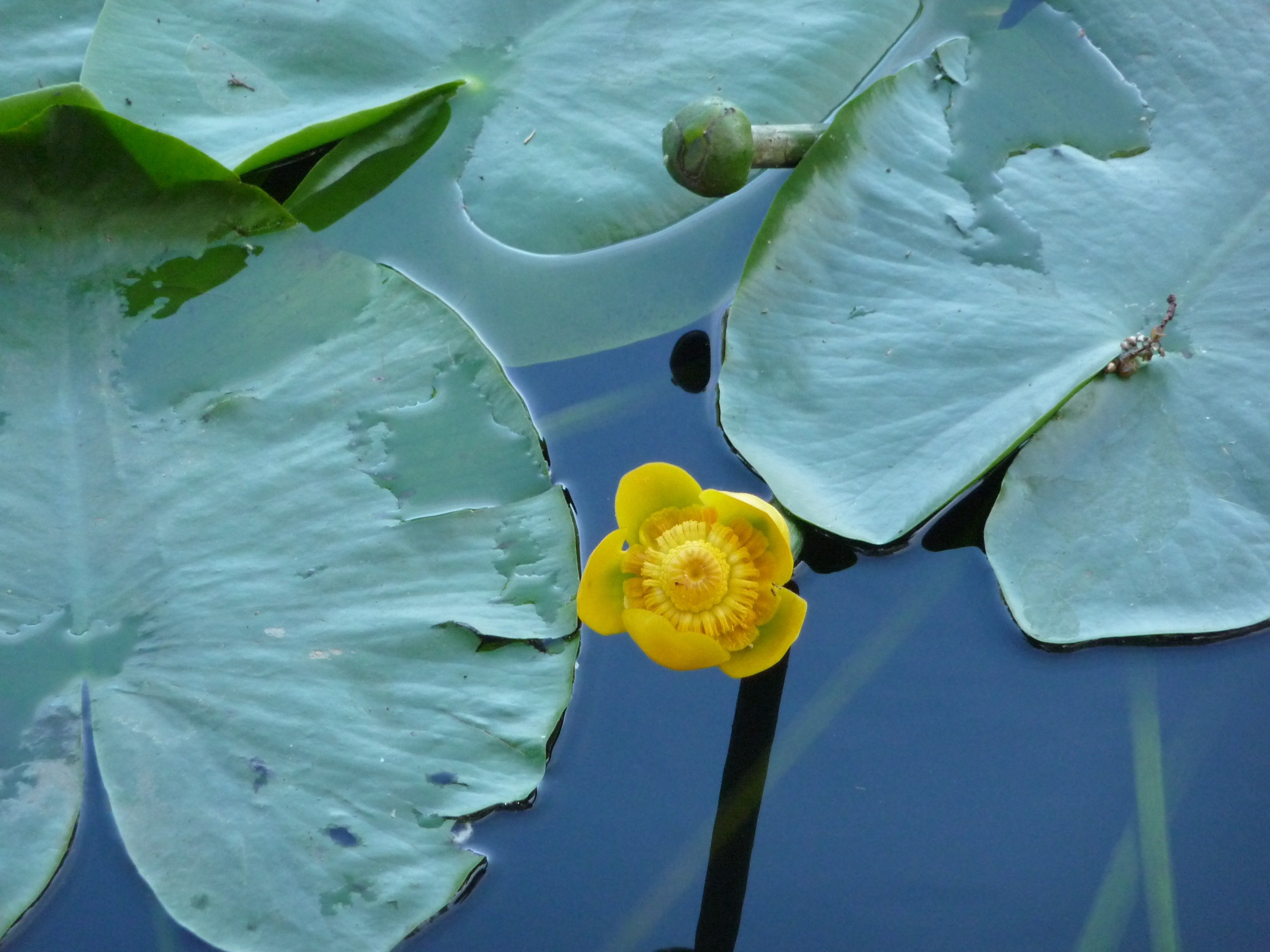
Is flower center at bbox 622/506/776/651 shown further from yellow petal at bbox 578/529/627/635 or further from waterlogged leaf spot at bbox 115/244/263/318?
waterlogged leaf spot at bbox 115/244/263/318

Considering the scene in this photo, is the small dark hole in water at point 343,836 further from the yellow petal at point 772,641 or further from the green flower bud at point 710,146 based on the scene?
the green flower bud at point 710,146

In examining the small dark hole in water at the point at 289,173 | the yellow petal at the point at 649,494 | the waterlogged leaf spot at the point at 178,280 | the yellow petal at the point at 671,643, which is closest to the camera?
the yellow petal at the point at 671,643

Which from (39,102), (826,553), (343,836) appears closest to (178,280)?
(39,102)

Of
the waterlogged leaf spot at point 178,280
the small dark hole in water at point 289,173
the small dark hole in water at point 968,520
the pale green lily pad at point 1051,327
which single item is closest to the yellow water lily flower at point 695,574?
the pale green lily pad at point 1051,327

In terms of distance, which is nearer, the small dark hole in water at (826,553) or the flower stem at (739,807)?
the flower stem at (739,807)

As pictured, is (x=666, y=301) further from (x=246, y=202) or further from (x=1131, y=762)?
(x=1131, y=762)

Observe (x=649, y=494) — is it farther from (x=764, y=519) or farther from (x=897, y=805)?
(x=897, y=805)
